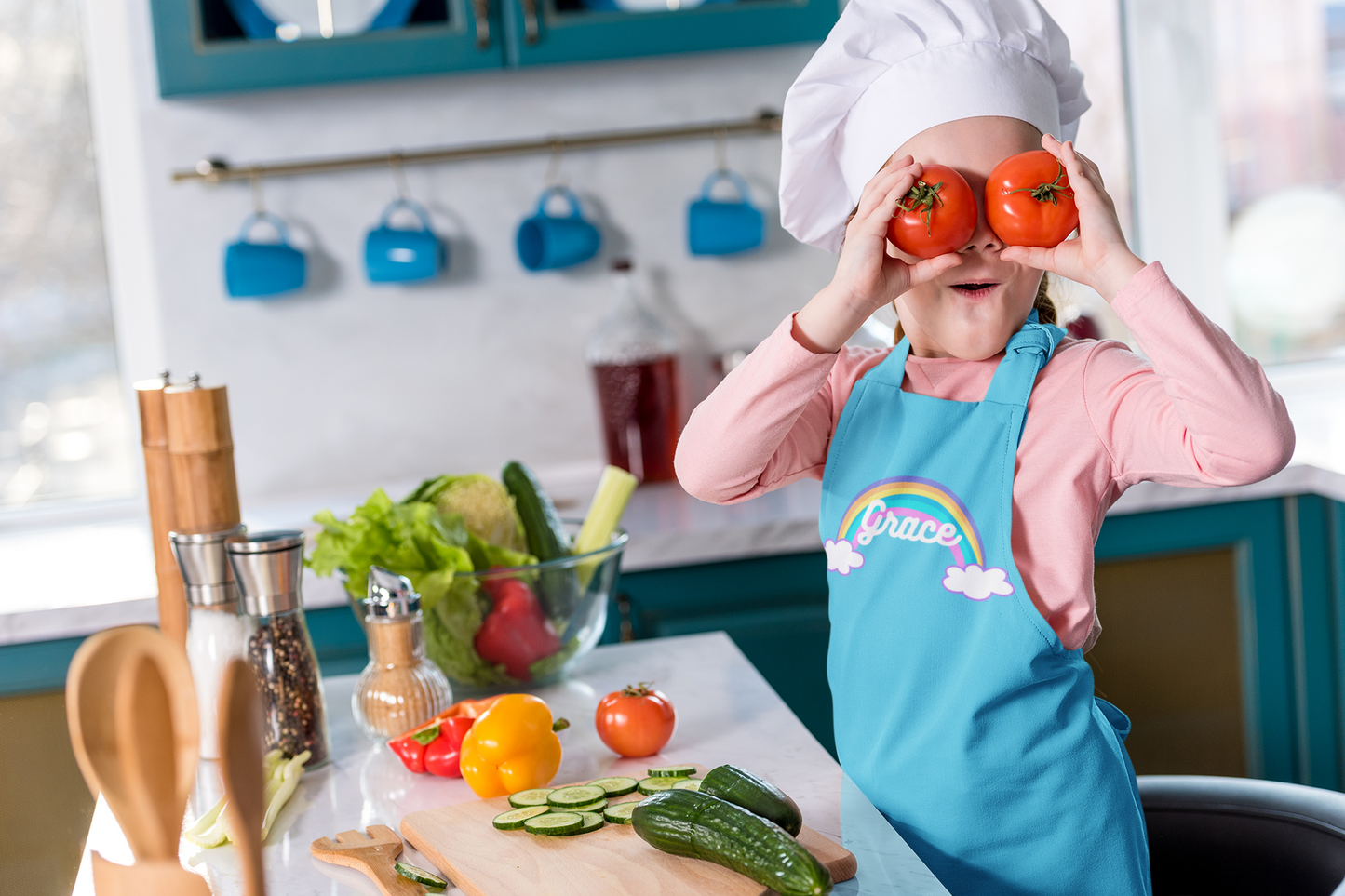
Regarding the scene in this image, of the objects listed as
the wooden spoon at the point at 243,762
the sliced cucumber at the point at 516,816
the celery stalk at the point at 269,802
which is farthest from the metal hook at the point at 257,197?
the wooden spoon at the point at 243,762

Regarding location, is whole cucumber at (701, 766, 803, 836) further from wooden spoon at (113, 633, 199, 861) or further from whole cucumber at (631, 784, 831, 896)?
wooden spoon at (113, 633, 199, 861)

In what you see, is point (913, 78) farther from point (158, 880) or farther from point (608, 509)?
point (158, 880)

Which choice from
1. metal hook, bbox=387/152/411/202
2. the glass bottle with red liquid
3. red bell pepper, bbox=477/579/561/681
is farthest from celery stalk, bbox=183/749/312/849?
metal hook, bbox=387/152/411/202

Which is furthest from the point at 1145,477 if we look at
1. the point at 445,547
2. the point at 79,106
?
the point at 79,106

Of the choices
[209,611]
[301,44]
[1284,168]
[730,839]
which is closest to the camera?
[730,839]

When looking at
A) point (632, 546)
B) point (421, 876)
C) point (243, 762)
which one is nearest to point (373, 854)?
point (421, 876)

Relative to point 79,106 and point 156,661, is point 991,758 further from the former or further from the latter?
point 79,106

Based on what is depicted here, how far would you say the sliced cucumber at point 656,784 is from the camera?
88cm

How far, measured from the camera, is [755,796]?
76cm

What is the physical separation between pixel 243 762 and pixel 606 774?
20.8 inches

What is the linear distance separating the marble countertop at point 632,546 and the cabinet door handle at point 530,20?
79 centimetres

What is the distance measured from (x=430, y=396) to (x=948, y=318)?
4.82 feet

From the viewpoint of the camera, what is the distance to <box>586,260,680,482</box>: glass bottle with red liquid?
2156mm

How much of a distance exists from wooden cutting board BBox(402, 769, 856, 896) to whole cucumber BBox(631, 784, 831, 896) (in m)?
0.01
